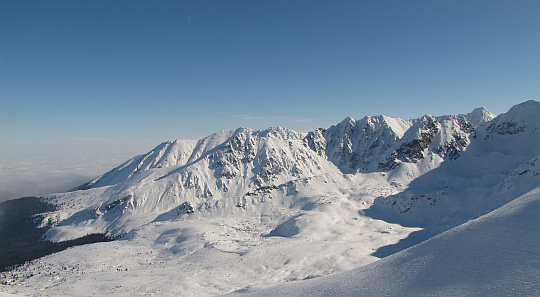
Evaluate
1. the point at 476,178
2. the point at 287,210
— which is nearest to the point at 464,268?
the point at 287,210

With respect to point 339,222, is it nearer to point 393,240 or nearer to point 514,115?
point 393,240

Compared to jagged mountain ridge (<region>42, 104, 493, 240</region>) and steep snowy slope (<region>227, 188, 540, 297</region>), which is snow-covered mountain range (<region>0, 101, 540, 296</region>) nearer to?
Result: jagged mountain ridge (<region>42, 104, 493, 240</region>)

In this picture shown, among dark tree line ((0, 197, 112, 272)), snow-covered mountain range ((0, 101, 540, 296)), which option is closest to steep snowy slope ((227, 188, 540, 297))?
snow-covered mountain range ((0, 101, 540, 296))

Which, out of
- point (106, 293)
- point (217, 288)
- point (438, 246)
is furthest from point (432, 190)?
point (106, 293)

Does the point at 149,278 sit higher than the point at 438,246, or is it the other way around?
the point at 438,246

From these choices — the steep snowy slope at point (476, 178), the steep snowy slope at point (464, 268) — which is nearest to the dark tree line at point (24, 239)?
the steep snowy slope at point (464, 268)

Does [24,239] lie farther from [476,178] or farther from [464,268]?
[476,178]

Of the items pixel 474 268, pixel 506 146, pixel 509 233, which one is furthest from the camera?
pixel 506 146
